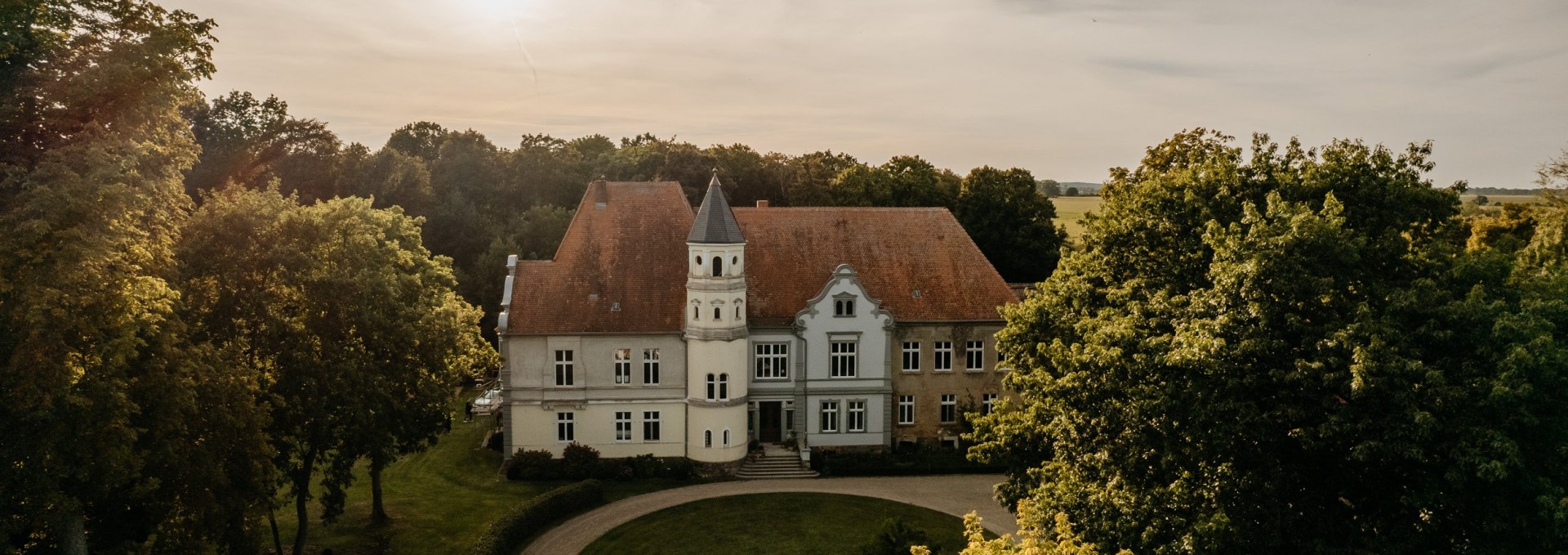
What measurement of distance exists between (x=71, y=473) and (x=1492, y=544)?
24791mm

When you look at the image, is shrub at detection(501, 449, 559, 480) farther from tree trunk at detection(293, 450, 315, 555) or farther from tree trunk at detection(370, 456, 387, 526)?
tree trunk at detection(293, 450, 315, 555)

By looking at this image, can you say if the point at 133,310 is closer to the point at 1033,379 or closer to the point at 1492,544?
the point at 1033,379

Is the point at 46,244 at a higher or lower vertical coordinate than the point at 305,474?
higher

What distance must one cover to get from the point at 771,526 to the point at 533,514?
809 centimetres

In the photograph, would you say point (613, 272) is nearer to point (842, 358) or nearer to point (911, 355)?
point (842, 358)

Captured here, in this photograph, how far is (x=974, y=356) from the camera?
134 feet

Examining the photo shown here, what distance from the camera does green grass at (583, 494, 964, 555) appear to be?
30969mm

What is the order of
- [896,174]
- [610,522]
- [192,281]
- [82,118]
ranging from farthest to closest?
[896,174] → [610,522] → [192,281] → [82,118]

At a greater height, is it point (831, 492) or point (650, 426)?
point (650, 426)

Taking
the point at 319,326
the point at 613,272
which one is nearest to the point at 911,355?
the point at 613,272

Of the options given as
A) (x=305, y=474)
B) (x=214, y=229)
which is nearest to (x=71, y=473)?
(x=214, y=229)

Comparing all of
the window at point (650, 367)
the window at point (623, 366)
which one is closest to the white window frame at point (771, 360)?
the window at point (650, 367)

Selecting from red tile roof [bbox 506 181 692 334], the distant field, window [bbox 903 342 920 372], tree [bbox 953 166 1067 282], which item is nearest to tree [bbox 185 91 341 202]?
red tile roof [bbox 506 181 692 334]

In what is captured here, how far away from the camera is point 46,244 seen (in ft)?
53.8
